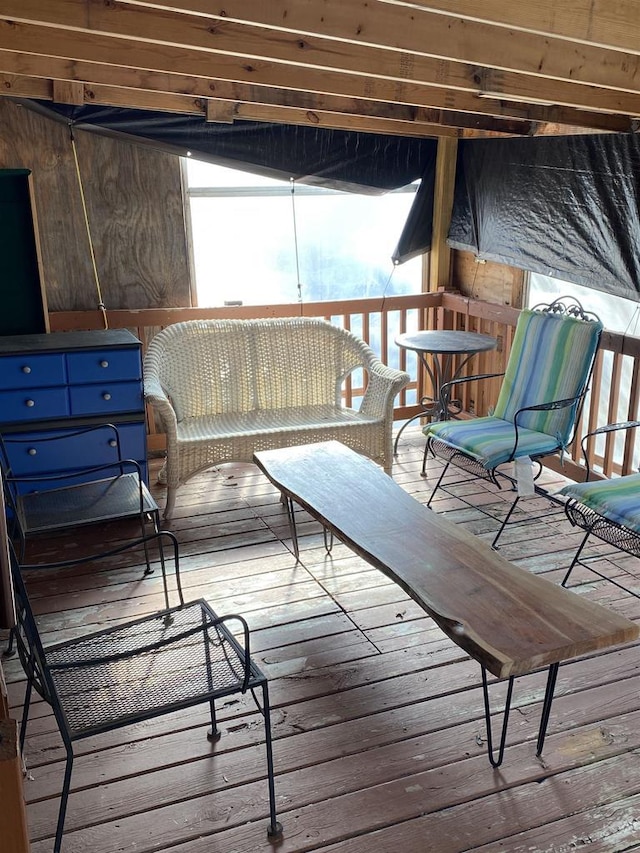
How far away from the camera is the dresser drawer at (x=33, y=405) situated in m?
3.94

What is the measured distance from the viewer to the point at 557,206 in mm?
4457

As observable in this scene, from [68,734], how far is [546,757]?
1406mm

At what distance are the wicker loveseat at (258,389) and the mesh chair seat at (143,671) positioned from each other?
1.76 m

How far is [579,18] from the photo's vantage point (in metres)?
2.39

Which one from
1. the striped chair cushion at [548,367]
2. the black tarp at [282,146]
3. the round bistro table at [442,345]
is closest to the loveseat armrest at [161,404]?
the round bistro table at [442,345]

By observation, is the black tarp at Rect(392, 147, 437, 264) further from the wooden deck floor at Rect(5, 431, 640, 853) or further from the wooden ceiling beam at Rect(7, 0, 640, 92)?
the wooden deck floor at Rect(5, 431, 640, 853)

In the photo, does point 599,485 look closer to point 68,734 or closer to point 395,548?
point 395,548

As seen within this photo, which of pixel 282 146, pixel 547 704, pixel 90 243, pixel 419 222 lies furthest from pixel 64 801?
pixel 419 222

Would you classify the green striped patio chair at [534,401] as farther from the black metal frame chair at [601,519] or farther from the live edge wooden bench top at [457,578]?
the live edge wooden bench top at [457,578]

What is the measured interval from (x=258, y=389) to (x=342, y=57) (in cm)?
211

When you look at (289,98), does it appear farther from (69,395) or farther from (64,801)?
(64,801)

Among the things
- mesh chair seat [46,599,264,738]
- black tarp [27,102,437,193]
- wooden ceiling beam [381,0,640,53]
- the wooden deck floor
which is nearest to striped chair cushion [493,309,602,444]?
the wooden deck floor

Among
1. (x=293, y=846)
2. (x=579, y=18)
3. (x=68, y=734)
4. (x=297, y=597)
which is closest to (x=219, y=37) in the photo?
(x=579, y=18)

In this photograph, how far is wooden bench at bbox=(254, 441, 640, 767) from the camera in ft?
6.81
